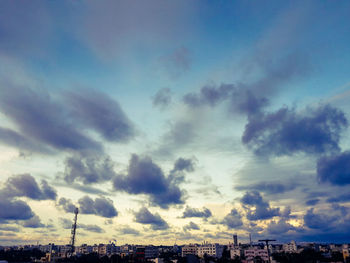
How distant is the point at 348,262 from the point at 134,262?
434ft

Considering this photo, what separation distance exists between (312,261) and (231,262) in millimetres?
44618

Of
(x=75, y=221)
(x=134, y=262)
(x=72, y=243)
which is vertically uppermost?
(x=75, y=221)

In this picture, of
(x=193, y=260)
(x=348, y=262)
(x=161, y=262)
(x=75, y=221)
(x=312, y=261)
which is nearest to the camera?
(x=193, y=260)

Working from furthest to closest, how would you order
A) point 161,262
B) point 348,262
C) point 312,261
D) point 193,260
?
point 161,262, point 312,261, point 348,262, point 193,260

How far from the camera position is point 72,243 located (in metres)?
188

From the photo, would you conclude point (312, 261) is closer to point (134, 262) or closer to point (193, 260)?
point (193, 260)

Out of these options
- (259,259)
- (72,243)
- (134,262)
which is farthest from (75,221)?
(259,259)

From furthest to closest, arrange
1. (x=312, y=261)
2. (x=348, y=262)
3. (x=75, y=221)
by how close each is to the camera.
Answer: (x=75, y=221) → (x=312, y=261) → (x=348, y=262)

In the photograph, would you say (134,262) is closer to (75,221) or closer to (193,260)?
(75,221)

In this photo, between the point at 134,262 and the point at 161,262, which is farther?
the point at 134,262

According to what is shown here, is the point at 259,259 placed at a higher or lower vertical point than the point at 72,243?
lower

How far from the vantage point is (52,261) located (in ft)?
A: 651

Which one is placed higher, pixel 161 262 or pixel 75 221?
pixel 75 221

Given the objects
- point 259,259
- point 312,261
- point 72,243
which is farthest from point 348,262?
point 72,243
